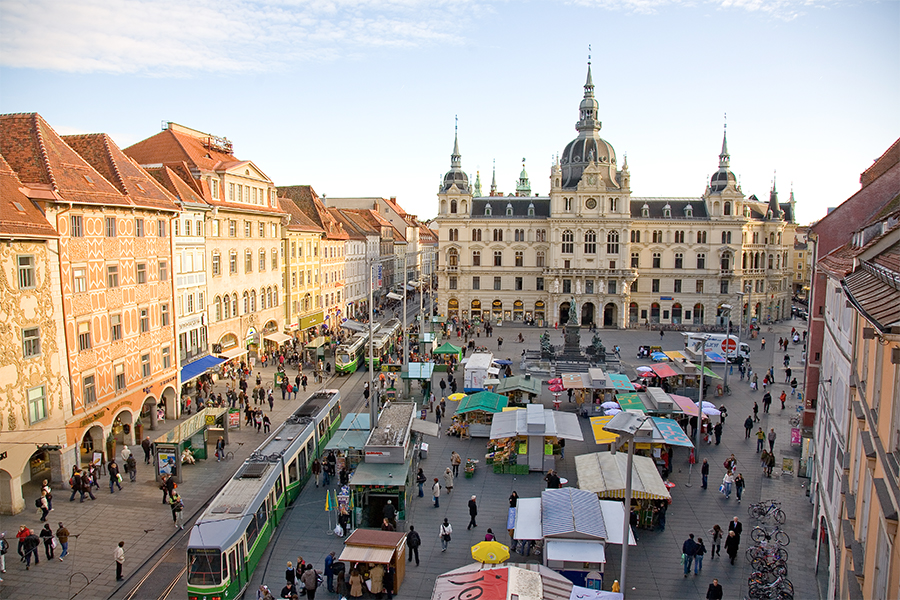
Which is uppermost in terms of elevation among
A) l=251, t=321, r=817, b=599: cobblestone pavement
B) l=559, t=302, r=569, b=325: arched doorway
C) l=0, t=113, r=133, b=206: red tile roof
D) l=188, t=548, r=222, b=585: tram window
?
l=0, t=113, r=133, b=206: red tile roof

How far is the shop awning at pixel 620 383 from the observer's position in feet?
119

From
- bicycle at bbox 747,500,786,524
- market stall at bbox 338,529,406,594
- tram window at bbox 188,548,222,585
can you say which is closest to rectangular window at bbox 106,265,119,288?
tram window at bbox 188,548,222,585

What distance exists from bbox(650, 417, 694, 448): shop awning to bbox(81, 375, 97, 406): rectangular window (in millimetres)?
24086

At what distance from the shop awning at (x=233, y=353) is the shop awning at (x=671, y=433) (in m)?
27.3

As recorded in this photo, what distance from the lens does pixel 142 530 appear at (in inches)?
837

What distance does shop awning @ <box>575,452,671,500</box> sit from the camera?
2098 centimetres

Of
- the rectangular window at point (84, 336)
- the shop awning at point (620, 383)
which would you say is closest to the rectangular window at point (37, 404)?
the rectangular window at point (84, 336)

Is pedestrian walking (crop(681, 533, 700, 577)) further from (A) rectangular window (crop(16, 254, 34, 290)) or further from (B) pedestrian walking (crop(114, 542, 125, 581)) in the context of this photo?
(A) rectangular window (crop(16, 254, 34, 290))

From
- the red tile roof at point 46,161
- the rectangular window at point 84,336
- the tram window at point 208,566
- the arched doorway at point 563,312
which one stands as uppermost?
the red tile roof at point 46,161

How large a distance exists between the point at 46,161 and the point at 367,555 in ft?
68.9

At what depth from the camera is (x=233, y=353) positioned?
43156mm

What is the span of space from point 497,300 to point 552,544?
58.8m

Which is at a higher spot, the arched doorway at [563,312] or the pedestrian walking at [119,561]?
the arched doorway at [563,312]

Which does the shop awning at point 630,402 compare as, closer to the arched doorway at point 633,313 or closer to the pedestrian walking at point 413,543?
Answer: the pedestrian walking at point 413,543
